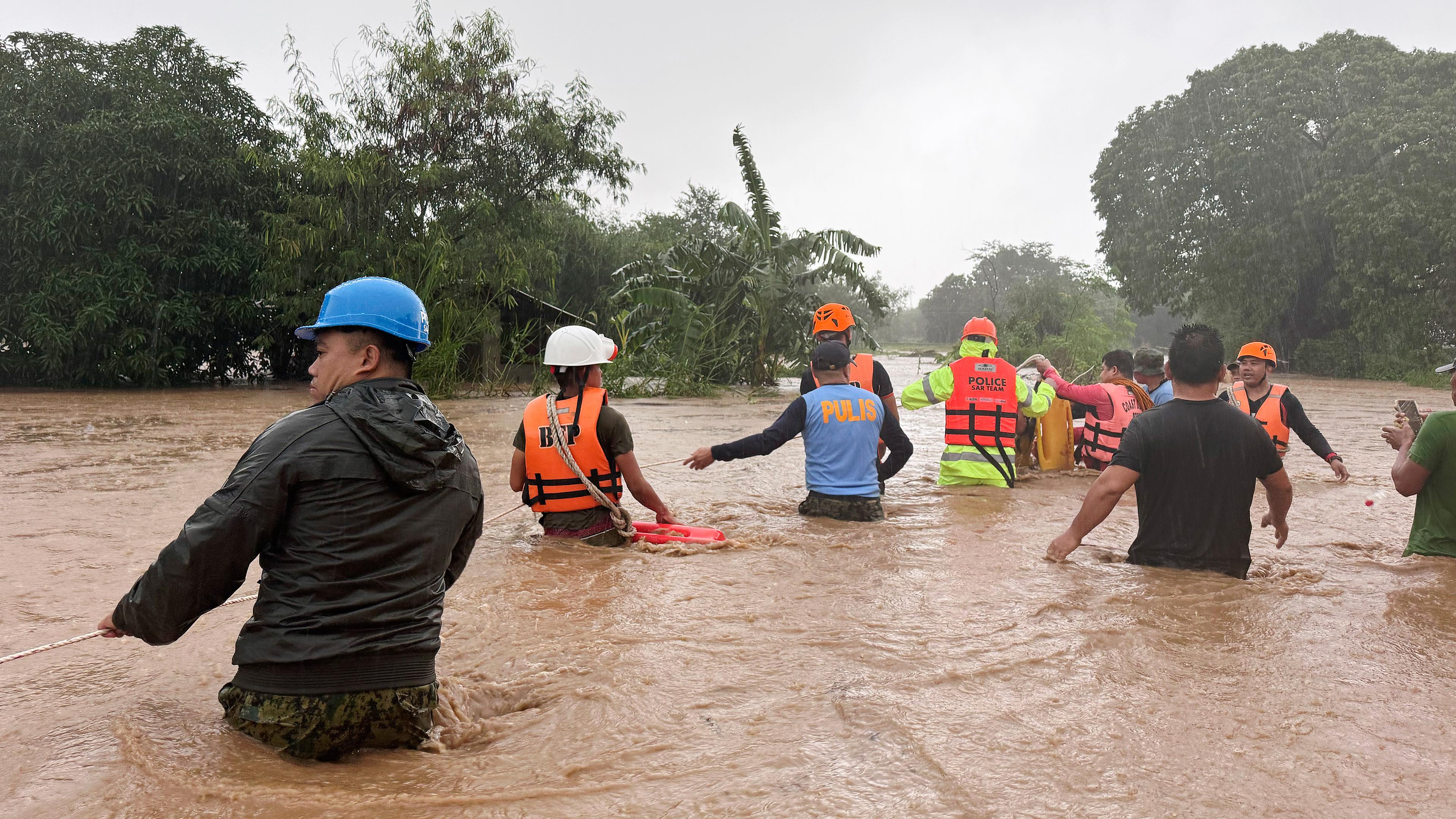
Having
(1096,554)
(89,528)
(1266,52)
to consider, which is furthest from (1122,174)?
(89,528)

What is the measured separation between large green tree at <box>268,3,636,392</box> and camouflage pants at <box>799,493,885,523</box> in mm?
13513

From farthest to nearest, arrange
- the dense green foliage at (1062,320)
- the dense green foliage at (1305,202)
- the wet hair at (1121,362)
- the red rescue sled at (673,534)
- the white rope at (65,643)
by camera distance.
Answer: the dense green foliage at (1062,320) < the dense green foliage at (1305,202) < the wet hair at (1121,362) < the red rescue sled at (673,534) < the white rope at (65,643)

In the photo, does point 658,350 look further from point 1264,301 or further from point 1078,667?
point 1264,301

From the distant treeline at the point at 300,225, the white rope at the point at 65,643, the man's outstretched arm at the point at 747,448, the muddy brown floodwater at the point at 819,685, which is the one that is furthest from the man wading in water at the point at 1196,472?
the distant treeline at the point at 300,225

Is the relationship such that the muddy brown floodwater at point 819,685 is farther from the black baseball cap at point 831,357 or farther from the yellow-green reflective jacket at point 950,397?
the yellow-green reflective jacket at point 950,397

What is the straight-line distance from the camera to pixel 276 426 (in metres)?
2.65

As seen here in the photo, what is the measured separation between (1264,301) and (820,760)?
34.9 meters

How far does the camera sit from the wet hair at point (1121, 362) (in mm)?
9109

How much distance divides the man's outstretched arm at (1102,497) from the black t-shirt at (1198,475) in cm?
6

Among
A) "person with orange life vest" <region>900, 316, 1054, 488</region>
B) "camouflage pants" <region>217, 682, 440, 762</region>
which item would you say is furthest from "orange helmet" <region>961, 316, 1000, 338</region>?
"camouflage pants" <region>217, 682, 440, 762</region>

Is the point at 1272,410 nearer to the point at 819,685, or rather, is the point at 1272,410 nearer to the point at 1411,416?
the point at 1411,416

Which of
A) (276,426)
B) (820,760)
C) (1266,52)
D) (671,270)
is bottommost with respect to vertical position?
(820,760)

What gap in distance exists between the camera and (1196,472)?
16.5ft

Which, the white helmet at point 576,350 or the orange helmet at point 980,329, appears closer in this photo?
the white helmet at point 576,350
